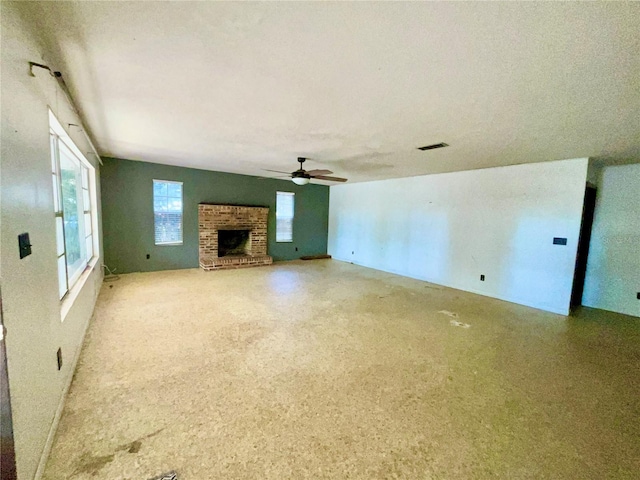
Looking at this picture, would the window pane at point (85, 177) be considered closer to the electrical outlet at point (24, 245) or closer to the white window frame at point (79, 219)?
the white window frame at point (79, 219)

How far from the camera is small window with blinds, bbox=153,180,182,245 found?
5.95m

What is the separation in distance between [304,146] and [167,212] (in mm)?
4012

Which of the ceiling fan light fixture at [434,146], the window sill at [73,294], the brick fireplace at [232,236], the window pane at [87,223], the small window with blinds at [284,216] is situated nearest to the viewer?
the window sill at [73,294]

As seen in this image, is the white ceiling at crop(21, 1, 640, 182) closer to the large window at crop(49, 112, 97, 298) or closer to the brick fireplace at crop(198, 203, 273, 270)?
the large window at crop(49, 112, 97, 298)

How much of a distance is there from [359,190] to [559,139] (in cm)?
499

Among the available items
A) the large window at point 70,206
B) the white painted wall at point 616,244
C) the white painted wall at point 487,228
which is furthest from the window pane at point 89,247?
the white painted wall at point 616,244

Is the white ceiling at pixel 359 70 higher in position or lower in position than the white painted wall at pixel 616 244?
higher

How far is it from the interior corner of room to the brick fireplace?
0.12 m

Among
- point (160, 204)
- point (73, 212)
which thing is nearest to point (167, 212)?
point (160, 204)

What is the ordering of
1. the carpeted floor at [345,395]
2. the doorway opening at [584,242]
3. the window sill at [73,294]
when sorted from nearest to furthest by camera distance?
1. the carpeted floor at [345,395]
2. the window sill at [73,294]
3. the doorway opening at [584,242]

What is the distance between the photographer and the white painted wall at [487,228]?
4254mm

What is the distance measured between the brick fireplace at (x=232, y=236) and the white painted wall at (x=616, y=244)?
6.80 meters

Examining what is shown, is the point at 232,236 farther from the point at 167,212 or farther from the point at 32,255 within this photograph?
the point at 32,255

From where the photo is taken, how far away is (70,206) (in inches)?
129
